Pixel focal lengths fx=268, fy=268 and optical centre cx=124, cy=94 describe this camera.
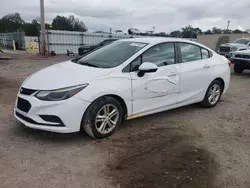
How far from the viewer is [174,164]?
11.5ft

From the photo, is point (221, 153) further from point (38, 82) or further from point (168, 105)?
point (38, 82)

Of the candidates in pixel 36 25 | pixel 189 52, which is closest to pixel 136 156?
pixel 189 52

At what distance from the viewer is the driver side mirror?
433cm

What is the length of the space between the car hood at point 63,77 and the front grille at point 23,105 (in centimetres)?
22

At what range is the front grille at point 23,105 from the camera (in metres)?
3.87

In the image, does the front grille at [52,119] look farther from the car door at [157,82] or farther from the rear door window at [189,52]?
the rear door window at [189,52]

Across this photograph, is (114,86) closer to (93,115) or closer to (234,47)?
(93,115)

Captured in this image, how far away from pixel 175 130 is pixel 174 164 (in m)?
1.27

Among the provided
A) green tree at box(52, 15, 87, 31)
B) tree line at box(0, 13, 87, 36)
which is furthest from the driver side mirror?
green tree at box(52, 15, 87, 31)

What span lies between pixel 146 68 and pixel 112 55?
0.78 meters

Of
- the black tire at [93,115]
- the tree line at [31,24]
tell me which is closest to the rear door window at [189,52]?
the black tire at [93,115]

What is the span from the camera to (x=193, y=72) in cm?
532

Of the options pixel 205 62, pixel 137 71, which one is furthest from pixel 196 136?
pixel 205 62

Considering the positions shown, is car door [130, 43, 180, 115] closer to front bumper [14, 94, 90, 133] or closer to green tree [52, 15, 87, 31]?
front bumper [14, 94, 90, 133]
